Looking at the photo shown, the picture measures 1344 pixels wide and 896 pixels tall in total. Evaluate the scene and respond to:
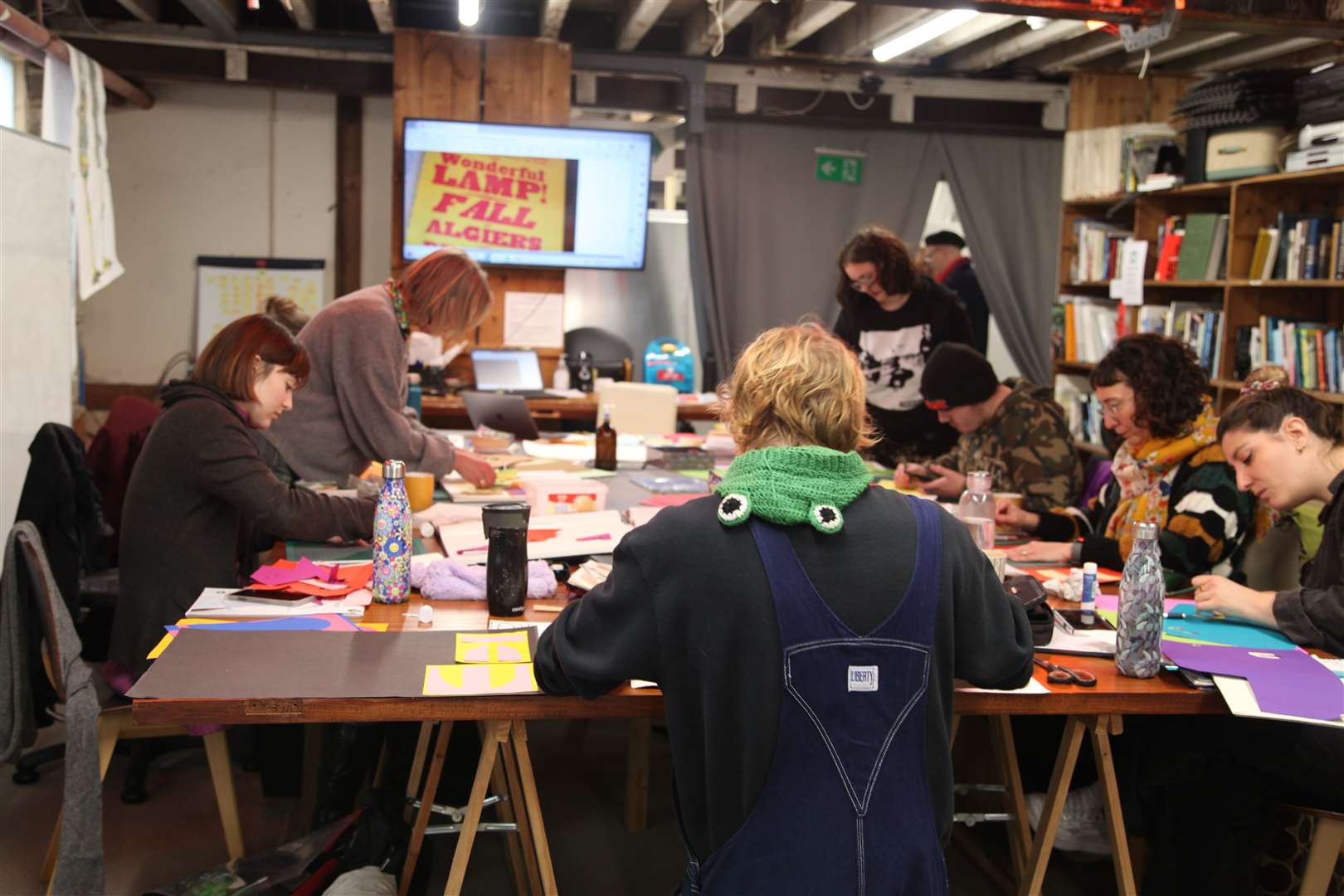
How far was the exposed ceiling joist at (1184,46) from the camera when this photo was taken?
18.7ft

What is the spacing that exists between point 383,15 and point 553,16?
797mm

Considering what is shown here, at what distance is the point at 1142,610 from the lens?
198 centimetres

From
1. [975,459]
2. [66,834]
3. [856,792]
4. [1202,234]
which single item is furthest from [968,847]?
[1202,234]

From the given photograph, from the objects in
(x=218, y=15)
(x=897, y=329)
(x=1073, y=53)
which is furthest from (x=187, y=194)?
(x=1073, y=53)

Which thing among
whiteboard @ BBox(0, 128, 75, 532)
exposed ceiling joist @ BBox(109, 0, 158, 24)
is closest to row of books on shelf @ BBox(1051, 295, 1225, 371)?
whiteboard @ BBox(0, 128, 75, 532)

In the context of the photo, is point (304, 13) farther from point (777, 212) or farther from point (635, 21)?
point (777, 212)

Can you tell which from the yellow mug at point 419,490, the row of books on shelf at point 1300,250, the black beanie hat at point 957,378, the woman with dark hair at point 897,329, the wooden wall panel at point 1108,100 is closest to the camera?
the yellow mug at point 419,490

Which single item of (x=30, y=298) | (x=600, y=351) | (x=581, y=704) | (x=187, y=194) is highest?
(x=187, y=194)

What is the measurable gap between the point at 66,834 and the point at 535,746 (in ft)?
5.33

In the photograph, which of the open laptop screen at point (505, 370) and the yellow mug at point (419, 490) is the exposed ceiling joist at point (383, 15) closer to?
the open laptop screen at point (505, 370)

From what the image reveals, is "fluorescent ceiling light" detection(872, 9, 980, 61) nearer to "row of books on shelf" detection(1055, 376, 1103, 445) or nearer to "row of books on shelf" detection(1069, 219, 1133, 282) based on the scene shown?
"row of books on shelf" detection(1069, 219, 1133, 282)

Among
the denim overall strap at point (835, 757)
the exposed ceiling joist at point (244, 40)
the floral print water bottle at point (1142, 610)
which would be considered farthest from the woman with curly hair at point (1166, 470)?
the exposed ceiling joist at point (244, 40)

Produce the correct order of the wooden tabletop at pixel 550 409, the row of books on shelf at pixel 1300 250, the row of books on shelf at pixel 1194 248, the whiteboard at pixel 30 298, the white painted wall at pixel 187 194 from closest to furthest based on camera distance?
the whiteboard at pixel 30 298 < the row of books on shelf at pixel 1300 250 < the row of books on shelf at pixel 1194 248 < the wooden tabletop at pixel 550 409 < the white painted wall at pixel 187 194

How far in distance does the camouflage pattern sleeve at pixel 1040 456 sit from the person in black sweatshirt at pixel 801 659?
184 cm
